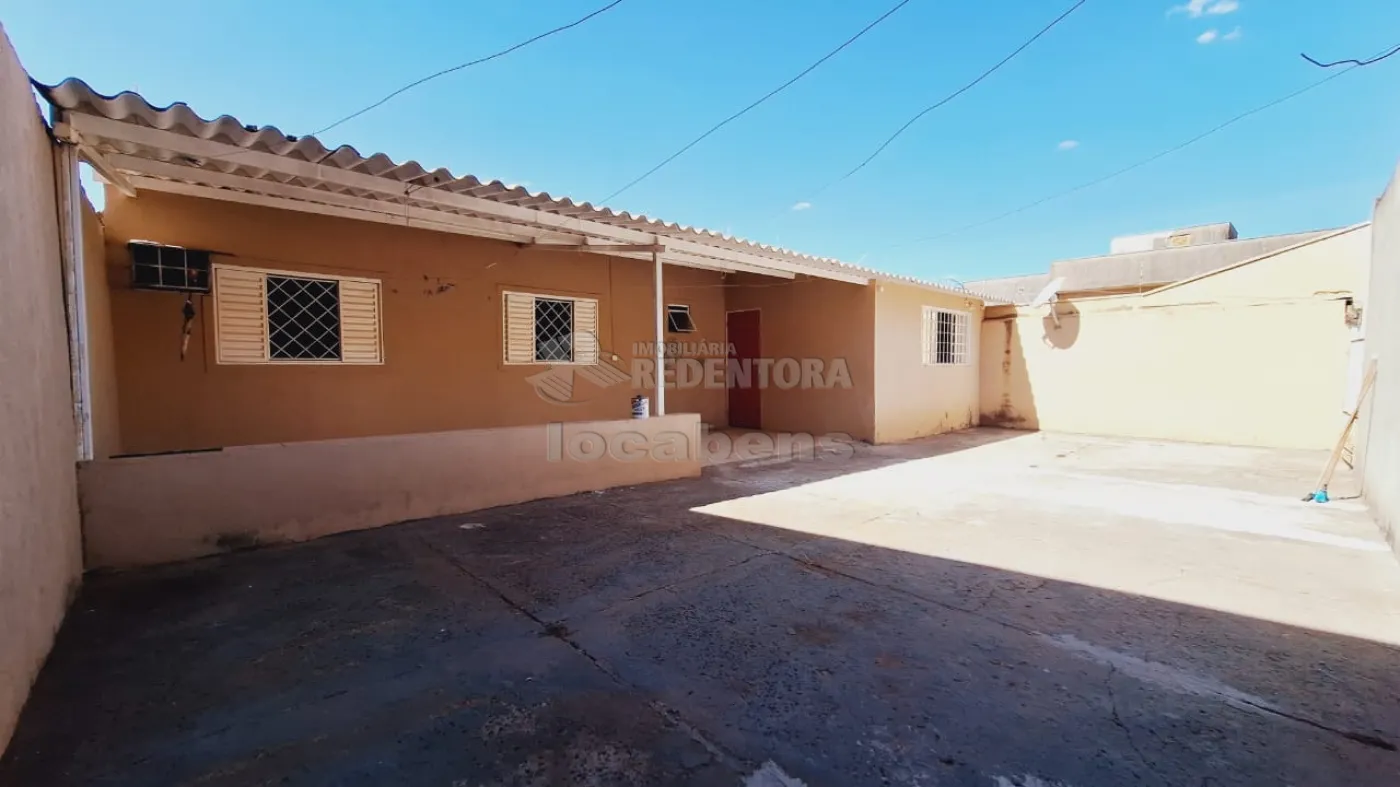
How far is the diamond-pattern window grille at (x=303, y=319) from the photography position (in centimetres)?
545

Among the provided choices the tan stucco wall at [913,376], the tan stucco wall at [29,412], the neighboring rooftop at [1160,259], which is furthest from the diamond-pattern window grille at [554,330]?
the neighboring rooftop at [1160,259]

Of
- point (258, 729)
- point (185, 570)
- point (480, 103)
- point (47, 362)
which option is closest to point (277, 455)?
point (185, 570)

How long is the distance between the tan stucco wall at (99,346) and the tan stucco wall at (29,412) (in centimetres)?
64

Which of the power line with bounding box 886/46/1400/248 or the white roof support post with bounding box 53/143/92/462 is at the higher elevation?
the power line with bounding box 886/46/1400/248

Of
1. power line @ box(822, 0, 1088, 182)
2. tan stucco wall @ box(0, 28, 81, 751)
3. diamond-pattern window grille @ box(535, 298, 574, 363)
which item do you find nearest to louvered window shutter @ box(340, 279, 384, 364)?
diamond-pattern window grille @ box(535, 298, 574, 363)

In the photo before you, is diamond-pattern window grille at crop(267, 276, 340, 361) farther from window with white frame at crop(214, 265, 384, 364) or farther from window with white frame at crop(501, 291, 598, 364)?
window with white frame at crop(501, 291, 598, 364)

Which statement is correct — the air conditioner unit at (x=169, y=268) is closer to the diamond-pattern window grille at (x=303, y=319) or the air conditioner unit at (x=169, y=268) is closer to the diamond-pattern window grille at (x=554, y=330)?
the diamond-pattern window grille at (x=303, y=319)

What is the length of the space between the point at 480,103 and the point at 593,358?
12.4 feet

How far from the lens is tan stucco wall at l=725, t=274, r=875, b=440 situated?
9141mm

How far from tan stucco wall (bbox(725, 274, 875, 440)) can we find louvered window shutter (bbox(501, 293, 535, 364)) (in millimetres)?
4354

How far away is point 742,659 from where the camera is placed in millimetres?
2557

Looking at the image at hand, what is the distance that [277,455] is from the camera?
421cm

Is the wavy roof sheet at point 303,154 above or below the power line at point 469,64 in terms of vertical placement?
below

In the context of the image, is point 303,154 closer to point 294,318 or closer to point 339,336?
point 294,318
